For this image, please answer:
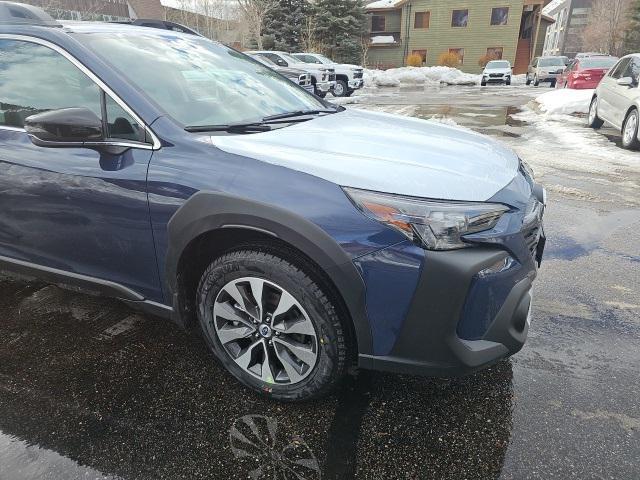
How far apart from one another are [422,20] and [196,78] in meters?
42.0

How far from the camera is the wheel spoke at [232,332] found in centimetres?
218

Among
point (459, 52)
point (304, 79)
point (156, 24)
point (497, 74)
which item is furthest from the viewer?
point (459, 52)

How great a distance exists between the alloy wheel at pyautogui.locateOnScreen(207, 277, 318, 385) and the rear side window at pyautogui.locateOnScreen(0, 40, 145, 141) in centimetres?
89

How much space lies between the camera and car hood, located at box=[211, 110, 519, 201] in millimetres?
1855

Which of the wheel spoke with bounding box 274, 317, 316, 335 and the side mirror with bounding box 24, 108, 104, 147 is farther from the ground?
the side mirror with bounding box 24, 108, 104, 147

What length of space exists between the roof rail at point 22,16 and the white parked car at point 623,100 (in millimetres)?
8511

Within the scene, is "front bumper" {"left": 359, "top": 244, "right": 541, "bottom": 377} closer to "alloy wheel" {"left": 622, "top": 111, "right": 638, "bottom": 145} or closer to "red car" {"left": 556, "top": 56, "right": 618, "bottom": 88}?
"alloy wheel" {"left": 622, "top": 111, "right": 638, "bottom": 145}

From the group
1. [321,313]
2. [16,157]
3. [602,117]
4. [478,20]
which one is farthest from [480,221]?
[478,20]

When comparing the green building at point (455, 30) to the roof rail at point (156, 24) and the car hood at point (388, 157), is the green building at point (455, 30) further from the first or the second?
the car hood at point (388, 157)

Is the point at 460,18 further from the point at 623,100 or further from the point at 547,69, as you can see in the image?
the point at 623,100

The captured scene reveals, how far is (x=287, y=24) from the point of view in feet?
107

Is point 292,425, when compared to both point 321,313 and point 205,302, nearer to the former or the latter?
point 321,313

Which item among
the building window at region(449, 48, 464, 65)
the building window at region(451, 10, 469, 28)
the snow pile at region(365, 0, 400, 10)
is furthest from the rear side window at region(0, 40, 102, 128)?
the snow pile at region(365, 0, 400, 10)

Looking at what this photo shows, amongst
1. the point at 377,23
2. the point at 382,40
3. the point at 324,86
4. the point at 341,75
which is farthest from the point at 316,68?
the point at 377,23
